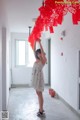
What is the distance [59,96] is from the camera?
5.22 m

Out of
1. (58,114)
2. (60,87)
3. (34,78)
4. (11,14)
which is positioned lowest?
(58,114)

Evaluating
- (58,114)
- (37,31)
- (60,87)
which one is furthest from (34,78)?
(60,87)

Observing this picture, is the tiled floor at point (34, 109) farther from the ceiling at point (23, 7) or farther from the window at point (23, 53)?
the window at point (23, 53)

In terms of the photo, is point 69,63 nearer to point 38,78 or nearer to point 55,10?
point 38,78

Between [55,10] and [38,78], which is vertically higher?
[55,10]

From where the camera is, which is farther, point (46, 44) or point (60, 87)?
point (46, 44)

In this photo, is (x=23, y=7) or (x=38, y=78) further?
(x=23, y=7)

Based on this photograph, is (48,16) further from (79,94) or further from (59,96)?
(59,96)

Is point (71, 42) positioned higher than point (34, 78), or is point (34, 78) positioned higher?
point (71, 42)

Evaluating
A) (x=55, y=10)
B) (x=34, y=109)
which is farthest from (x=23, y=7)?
(x=34, y=109)

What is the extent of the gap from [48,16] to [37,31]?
0.46 m

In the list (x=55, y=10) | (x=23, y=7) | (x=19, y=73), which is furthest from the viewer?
(x=19, y=73)

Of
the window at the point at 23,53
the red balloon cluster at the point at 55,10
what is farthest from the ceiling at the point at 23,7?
the window at the point at 23,53

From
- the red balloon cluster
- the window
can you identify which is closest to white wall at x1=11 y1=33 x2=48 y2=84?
the window
